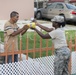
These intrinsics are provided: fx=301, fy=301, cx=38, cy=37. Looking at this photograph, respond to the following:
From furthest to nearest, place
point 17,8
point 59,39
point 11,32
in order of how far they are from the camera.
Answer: point 17,8 → point 11,32 → point 59,39

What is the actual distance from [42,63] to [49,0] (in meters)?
30.9

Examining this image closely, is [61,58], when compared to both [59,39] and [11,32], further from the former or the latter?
[11,32]

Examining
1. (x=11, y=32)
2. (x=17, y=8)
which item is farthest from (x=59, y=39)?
(x=17, y=8)

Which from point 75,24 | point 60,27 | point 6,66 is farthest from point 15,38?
point 75,24

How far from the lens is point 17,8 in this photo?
21.7 meters

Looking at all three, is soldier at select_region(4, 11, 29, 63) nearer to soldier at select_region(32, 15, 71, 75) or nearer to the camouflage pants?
soldier at select_region(32, 15, 71, 75)

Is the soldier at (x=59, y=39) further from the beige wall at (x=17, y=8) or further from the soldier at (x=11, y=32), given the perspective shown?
the beige wall at (x=17, y=8)

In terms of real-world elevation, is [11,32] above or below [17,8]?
above

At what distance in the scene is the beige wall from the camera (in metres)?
21.1

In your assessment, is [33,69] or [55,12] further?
[55,12]

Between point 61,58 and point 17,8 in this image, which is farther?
point 17,8

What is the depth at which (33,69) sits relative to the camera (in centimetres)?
624

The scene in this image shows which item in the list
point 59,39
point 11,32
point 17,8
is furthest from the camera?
point 17,8

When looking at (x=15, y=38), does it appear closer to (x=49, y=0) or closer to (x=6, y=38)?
(x=6, y=38)
